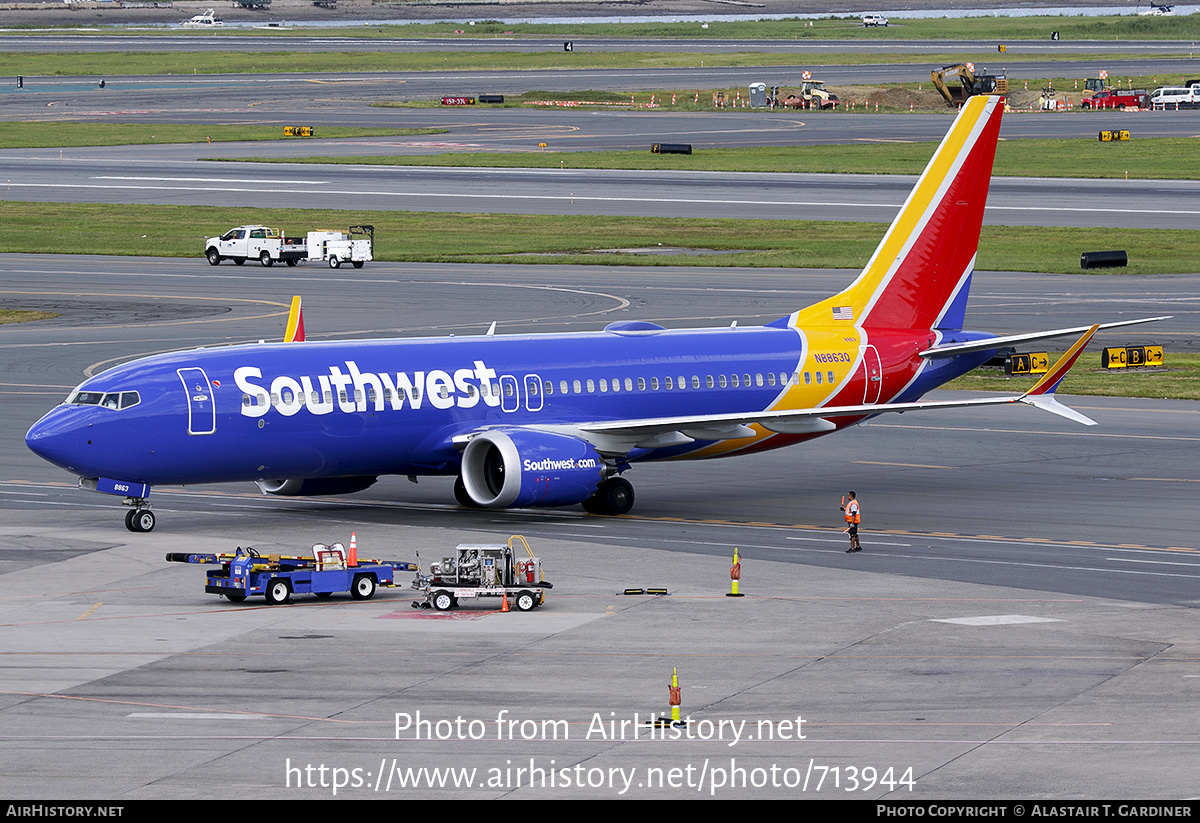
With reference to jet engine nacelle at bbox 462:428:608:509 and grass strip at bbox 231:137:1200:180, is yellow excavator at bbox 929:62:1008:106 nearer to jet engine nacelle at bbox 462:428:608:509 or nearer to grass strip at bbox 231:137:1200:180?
grass strip at bbox 231:137:1200:180

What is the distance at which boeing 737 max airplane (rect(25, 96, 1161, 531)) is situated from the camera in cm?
4397

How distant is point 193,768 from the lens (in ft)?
80.8

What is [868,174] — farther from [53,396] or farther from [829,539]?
[829,539]

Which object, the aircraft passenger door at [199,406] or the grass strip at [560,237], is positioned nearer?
the aircraft passenger door at [199,406]

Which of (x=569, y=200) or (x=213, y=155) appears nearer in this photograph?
(x=569, y=200)

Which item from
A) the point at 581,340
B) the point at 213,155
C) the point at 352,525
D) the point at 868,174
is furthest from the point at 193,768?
the point at 213,155

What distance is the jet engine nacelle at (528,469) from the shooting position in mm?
45625

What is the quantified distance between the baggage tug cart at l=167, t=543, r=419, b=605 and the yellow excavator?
157742 mm

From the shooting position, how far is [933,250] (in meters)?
54.6

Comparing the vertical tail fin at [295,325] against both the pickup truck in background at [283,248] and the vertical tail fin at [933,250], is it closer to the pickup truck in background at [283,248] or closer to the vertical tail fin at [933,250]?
the vertical tail fin at [933,250]

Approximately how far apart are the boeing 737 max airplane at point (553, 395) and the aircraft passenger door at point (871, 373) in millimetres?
46

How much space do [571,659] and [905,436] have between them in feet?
105

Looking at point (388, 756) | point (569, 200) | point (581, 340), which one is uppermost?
point (569, 200)

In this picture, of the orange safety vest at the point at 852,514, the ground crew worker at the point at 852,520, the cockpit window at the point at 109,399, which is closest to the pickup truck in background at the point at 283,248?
the cockpit window at the point at 109,399
